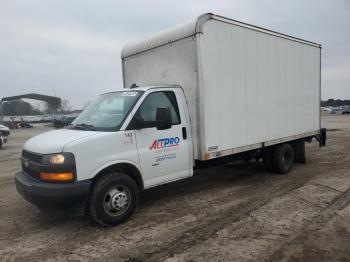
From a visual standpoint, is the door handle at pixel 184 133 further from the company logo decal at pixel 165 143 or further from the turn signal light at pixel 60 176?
the turn signal light at pixel 60 176

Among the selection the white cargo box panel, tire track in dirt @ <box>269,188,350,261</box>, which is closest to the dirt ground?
tire track in dirt @ <box>269,188,350,261</box>

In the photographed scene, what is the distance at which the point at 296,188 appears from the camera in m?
7.12

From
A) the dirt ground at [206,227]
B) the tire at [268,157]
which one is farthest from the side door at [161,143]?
the tire at [268,157]

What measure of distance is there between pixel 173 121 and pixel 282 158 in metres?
3.84

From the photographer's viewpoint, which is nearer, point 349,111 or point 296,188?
point 296,188

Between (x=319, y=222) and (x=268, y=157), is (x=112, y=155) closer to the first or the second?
(x=319, y=222)

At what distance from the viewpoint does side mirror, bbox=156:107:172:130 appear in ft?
17.6

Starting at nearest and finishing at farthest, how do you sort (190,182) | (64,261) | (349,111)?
(64,261)
(190,182)
(349,111)

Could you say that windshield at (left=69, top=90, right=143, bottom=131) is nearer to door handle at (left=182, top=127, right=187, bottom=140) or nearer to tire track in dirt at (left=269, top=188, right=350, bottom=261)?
door handle at (left=182, top=127, right=187, bottom=140)

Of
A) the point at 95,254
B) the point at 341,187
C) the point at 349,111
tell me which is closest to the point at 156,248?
the point at 95,254

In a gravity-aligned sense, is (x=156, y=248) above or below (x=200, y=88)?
below

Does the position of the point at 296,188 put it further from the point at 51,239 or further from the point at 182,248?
the point at 51,239

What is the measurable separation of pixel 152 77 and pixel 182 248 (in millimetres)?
3722

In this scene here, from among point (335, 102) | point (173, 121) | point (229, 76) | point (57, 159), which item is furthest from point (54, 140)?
point (335, 102)
